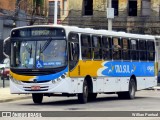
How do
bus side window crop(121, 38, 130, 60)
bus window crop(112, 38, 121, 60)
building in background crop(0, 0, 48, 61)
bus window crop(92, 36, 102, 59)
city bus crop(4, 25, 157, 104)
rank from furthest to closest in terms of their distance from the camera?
building in background crop(0, 0, 48, 61) → bus side window crop(121, 38, 130, 60) → bus window crop(112, 38, 121, 60) → bus window crop(92, 36, 102, 59) → city bus crop(4, 25, 157, 104)

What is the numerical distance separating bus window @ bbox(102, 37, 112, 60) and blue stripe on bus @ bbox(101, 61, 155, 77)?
314mm

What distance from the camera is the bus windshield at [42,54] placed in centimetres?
2241

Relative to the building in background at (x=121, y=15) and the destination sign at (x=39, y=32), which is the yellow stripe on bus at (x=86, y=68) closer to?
the destination sign at (x=39, y=32)

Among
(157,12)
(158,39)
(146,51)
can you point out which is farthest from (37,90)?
(157,12)

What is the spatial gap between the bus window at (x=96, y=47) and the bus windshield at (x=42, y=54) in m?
2.39

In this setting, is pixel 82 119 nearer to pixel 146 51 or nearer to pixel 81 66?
pixel 81 66

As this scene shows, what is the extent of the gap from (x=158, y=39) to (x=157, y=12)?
27.6 meters

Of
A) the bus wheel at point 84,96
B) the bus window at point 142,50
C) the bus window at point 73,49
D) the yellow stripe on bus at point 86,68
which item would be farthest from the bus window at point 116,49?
the bus window at point 73,49

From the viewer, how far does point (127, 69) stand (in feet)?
90.8

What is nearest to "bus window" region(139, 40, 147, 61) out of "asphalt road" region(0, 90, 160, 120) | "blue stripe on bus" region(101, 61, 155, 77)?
"blue stripe on bus" region(101, 61, 155, 77)

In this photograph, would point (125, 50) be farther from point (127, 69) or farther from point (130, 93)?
point (130, 93)

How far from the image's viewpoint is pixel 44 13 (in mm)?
71750

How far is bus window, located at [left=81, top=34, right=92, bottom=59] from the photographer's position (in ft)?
77.8

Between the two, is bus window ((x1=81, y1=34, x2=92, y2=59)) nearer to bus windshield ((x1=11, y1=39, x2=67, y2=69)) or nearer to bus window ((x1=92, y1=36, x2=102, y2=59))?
bus window ((x1=92, y1=36, x2=102, y2=59))
